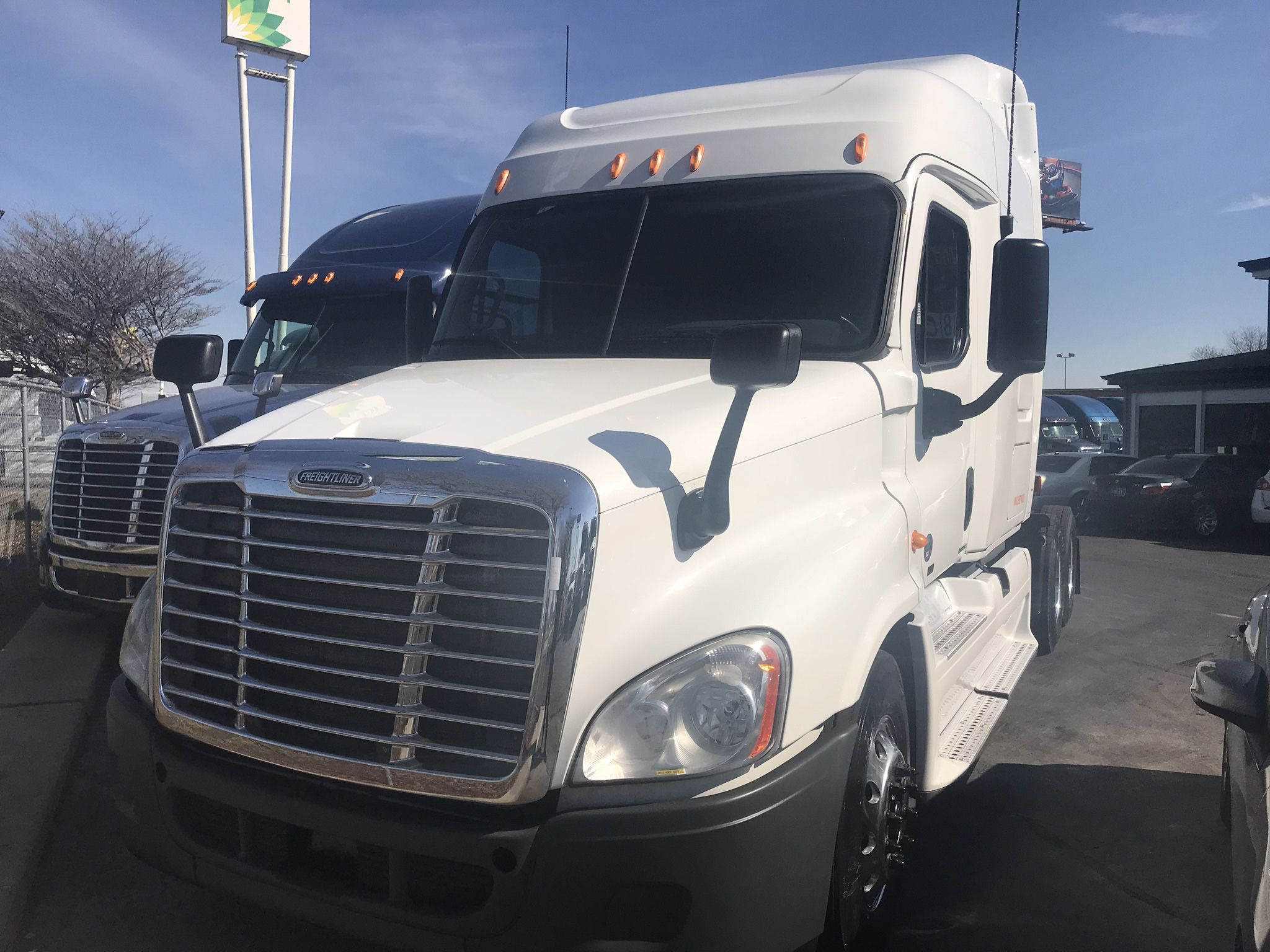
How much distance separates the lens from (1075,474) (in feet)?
57.0

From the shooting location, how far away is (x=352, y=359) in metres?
7.09

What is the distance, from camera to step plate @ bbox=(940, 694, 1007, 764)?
3650 millimetres

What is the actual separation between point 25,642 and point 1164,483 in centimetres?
1587

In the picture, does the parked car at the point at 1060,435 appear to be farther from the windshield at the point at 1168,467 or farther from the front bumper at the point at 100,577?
the front bumper at the point at 100,577

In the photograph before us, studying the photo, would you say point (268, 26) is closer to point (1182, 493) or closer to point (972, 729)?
point (1182, 493)

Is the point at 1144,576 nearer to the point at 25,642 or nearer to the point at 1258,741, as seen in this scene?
the point at 1258,741

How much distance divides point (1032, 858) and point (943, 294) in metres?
2.25

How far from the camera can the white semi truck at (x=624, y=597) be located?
221cm

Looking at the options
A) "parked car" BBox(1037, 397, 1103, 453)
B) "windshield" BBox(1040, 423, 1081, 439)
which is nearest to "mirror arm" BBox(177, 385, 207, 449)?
"parked car" BBox(1037, 397, 1103, 453)

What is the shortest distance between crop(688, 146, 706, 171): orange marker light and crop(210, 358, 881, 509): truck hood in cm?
91

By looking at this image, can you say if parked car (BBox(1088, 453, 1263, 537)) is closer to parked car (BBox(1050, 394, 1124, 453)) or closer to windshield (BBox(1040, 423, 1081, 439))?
windshield (BBox(1040, 423, 1081, 439))

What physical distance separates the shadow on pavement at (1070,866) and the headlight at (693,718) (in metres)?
1.41

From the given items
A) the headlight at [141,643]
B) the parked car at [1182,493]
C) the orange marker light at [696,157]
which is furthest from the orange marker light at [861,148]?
the parked car at [1182,493]

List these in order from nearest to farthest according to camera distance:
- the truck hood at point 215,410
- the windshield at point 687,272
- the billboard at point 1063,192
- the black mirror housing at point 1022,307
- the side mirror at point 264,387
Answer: the windshield at point 687,272 < the black mirror housing at point 1022,307 < the side mirror at point 264,387 < the truck hood at point 215,410 < the billboard at point 1063,192
